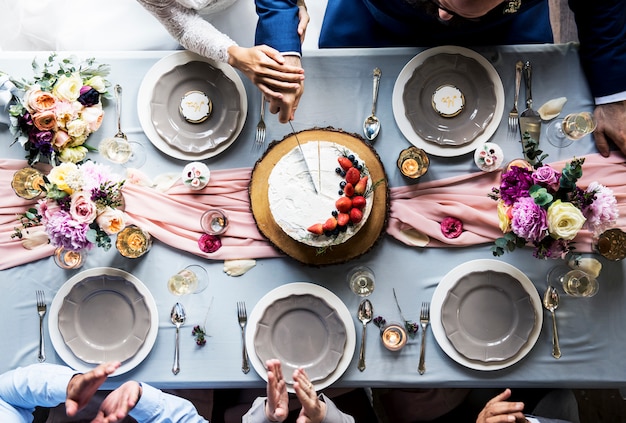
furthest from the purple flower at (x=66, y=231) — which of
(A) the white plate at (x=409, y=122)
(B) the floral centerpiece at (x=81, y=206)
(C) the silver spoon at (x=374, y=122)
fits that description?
(A) the white plate at (x=409, y=122)

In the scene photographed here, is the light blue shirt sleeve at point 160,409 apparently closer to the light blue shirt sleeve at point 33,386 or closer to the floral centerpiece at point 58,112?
the light blue shirt sleeve at point 33,386

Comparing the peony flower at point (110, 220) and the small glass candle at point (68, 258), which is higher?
the peony flower at point (110, 220)

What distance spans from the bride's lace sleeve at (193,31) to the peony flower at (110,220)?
2.29 ft

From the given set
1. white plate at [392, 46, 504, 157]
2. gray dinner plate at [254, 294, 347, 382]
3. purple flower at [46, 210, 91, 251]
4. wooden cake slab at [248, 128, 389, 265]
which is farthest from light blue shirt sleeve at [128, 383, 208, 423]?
white plate at [392, 46, 504, 157]

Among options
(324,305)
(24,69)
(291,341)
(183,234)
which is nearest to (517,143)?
(324,305)

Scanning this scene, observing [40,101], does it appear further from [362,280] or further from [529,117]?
[529,117]

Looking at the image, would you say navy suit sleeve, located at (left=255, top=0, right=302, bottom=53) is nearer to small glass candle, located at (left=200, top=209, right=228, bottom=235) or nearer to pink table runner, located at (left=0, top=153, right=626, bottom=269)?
pink table runner, located at (left=0, top=153, right=626, bottom=269)

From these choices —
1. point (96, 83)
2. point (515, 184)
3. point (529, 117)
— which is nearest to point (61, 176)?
point (96, 83)

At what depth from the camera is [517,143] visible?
2.11 m

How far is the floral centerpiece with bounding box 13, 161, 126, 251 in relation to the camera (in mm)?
1831

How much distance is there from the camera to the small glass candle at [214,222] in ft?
6.89

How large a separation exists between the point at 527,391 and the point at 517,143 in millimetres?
1149

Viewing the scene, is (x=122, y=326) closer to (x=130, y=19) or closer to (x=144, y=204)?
(x=144, y=204)

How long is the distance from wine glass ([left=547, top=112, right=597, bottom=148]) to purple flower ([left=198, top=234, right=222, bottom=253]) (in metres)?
1.39
